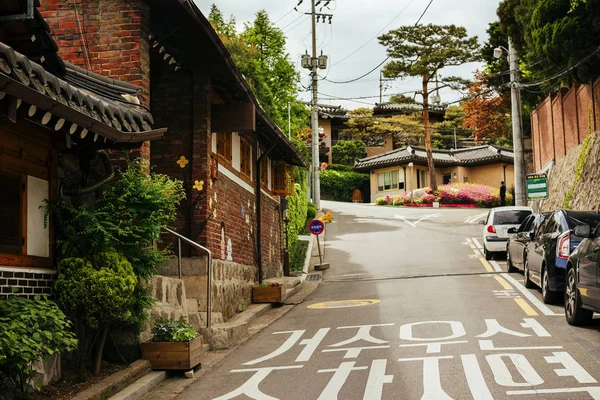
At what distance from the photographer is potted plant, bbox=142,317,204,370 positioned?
30.3 ft

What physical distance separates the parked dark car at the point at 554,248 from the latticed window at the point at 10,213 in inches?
346

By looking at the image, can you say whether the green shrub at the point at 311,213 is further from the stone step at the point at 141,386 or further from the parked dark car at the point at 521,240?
the stone step at the point at 141,386

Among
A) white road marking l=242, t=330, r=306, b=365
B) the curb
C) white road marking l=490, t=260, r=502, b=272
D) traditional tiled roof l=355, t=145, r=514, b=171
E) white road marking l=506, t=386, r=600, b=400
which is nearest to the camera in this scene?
white road marking l=506, t=386, r=600, b=400

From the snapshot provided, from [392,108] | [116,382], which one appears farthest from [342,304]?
[392,108]

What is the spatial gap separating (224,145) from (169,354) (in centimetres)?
777

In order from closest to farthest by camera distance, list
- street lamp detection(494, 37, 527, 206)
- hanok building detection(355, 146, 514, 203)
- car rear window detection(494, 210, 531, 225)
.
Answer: car rear window detection(494, 210, 531, 225)
street lamp detection(494, 37, 527, 206)
hanok building detection(355, 146, 514, 203)

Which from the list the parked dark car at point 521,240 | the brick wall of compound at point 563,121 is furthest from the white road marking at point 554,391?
the brick wall of compound at point 563,121

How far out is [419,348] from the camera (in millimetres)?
9906

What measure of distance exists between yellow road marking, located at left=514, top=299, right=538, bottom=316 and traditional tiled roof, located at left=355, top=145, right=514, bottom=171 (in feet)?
156

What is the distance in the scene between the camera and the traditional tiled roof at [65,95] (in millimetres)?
5766

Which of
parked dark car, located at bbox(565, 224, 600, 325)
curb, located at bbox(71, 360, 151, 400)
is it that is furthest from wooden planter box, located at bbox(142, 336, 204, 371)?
parked dark car, located at bbox(565, 224, 600, 325)

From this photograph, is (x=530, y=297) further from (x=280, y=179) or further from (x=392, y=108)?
(x=392, y=108)

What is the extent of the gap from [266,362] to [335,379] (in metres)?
Result: 1.83

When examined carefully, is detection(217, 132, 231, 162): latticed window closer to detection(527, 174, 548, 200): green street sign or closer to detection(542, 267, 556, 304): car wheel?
detection(542, 267, 556, 304): car wheel
